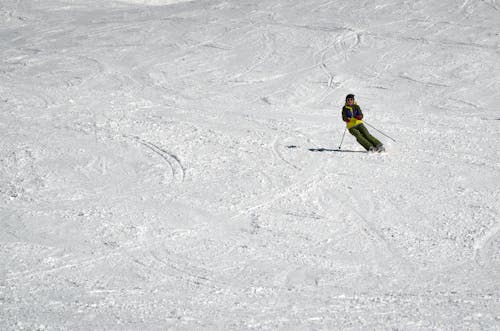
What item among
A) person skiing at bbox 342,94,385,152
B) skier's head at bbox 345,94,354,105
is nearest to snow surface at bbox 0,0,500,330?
person skiing at bbox 342,94,385,152

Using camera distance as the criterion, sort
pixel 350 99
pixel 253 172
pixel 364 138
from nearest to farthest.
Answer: pixel 253 172
pixel 350 99
pixel 364 138

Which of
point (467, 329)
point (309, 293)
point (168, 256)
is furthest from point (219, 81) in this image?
point (467, 329)

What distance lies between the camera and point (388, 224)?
11328 millimetres

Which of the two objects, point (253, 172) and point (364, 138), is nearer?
point (253, 172)

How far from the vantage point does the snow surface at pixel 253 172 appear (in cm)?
912

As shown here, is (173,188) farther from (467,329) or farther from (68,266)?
(467,329)

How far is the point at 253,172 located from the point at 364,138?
228 cm

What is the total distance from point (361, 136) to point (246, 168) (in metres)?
2.27

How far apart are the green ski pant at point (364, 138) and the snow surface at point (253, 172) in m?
0.24

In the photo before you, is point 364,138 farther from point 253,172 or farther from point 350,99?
point 253,172

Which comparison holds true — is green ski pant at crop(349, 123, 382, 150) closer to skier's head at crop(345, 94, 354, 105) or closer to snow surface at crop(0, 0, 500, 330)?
snow surface at crop(0, 0, 500, 330)

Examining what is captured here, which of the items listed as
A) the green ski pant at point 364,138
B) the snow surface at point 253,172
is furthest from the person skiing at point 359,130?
the snow surface at point 253,172

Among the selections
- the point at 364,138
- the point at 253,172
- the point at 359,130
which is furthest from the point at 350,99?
the point at 253,172

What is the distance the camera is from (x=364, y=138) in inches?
Answer: 562
